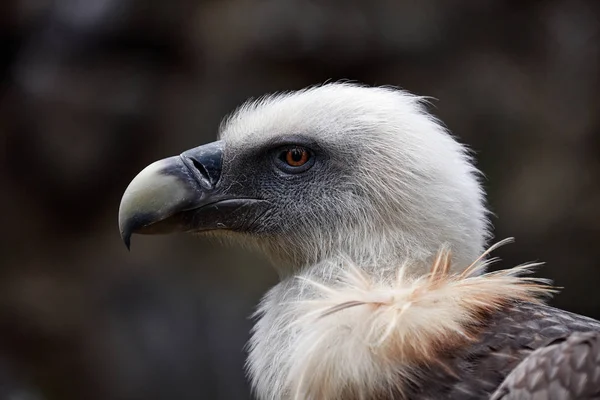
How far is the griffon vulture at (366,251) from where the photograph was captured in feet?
5.06

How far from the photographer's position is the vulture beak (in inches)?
74.5

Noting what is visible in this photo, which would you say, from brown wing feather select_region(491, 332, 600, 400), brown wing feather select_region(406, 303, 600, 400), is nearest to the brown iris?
brown wing feather select_region(406, 303, 600, 400)

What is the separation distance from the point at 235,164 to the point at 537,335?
850 mm

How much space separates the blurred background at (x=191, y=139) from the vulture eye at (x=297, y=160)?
318cm

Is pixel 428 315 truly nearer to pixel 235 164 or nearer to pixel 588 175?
pixel 235 164

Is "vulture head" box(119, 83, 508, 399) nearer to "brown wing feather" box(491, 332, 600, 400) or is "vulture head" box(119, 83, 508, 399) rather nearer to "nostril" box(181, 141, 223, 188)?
"nostril" box(181, 141, 223, 188)

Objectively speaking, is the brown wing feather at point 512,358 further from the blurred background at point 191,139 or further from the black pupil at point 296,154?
the blurred background at point 191,139

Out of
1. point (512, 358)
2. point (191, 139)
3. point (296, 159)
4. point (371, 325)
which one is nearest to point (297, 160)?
point (296, 159)

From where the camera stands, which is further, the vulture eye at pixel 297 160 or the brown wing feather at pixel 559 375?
the vulture eye at pixel 297 160

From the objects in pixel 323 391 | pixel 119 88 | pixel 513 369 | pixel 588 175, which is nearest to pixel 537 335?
pixel 513 369

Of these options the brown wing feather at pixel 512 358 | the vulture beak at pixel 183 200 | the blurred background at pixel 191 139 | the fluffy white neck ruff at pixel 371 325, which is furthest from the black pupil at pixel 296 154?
the blurred background at pixel 191 139

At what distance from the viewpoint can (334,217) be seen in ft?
6.30

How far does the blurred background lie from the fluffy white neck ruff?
132 inches

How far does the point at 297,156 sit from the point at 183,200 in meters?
0.30
